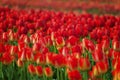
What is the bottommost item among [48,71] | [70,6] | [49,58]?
[48,71]

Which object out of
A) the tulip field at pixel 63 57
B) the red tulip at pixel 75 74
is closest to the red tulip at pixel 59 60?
the tulip field at pixel 63 57

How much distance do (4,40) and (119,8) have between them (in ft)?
37.9

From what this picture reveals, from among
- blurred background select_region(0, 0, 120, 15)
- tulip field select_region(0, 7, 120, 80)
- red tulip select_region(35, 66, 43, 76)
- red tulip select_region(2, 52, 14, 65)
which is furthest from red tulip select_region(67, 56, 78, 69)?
A: blurred background select_region(0, 0, 120, 15)

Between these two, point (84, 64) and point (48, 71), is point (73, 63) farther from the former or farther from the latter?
point (48, 71)

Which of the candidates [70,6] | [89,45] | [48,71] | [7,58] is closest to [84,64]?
[48,71]

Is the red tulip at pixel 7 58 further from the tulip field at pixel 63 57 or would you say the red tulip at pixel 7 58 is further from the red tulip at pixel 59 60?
the red tulip at pixel 59 60

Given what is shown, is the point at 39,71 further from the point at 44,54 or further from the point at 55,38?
the point at 55,38

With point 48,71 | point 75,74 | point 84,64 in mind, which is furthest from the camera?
point 48,71

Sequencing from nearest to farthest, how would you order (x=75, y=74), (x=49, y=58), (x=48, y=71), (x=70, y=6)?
(x=75, y=74), (x=48, y=71), (x=49, y=58), (x=70, y=6)

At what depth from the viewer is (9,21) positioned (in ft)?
19.6

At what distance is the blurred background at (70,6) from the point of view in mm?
16078

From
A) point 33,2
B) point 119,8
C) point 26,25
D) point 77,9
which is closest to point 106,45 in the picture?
point 26,25

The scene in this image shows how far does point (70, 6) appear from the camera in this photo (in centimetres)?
1745

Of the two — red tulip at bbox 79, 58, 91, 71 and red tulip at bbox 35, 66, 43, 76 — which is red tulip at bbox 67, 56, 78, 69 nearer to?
red tulip at bbox 79, 58, 91, 71
